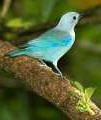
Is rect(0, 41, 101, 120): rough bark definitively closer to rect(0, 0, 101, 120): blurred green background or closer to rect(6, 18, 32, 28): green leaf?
rect(6, 18, 32, 28): green leaf

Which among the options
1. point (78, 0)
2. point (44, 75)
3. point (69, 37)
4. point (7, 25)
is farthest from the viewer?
point (78, 0)

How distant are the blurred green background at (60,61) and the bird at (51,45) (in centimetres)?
95

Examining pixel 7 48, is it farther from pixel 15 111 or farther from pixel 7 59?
pixel 15 111

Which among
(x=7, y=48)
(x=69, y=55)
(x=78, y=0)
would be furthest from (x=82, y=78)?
(x=7, y=48)

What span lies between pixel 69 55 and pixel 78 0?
18.4 inches

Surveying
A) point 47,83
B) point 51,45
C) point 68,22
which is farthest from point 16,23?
point 47,83

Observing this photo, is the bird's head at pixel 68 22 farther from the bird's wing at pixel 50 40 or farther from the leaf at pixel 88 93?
the leaf at pixel 88 93

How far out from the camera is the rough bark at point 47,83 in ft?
6.94

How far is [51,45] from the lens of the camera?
Result: 8.19 ft

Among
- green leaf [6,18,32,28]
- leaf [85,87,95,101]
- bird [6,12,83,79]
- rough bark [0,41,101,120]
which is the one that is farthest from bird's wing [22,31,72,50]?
green leaf [6,18,32,28]

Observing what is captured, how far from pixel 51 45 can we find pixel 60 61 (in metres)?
1.54

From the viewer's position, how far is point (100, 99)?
376 cm

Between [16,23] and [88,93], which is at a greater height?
[88,93]

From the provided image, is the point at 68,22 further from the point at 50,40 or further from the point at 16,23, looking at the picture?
the point at 16,23
